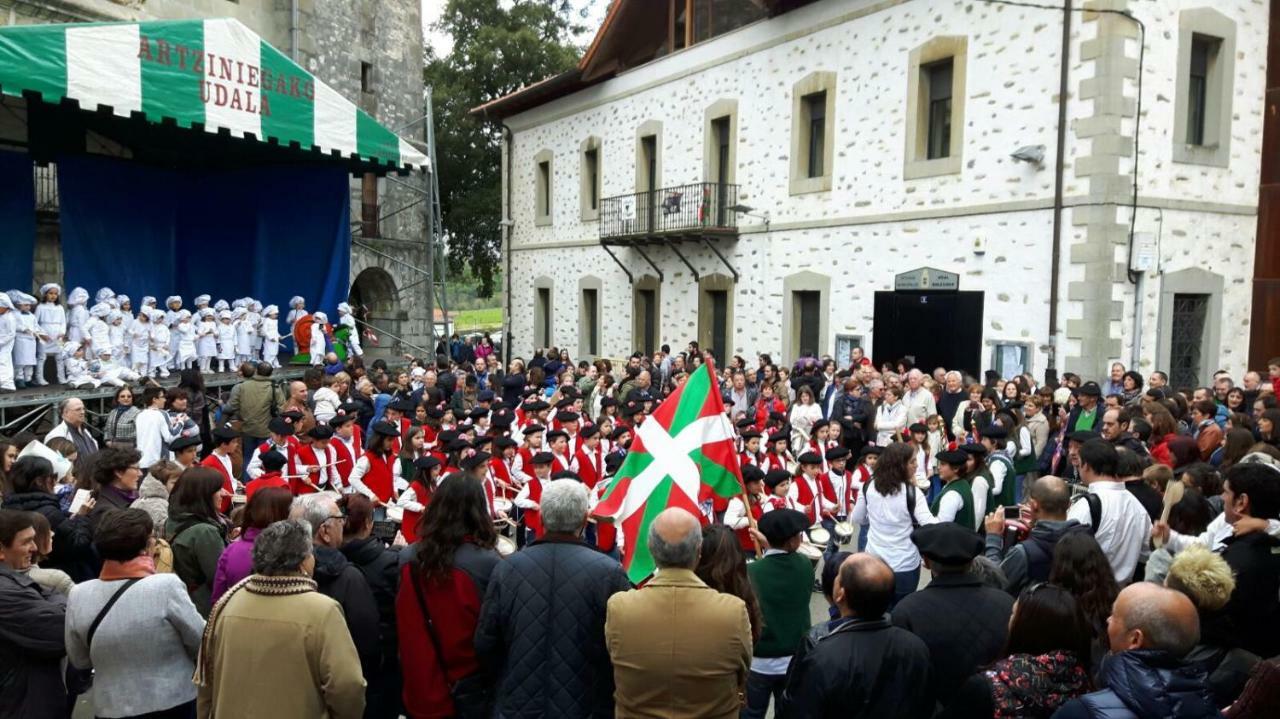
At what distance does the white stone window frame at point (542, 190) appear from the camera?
2758cm

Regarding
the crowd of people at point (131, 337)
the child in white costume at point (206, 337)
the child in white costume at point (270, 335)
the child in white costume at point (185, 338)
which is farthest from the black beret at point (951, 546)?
the child in white costume at point (270, 335)

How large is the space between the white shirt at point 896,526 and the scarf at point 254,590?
13.6 feet

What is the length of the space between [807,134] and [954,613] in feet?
53.1

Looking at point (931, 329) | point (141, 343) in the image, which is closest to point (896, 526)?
point (931, 329)

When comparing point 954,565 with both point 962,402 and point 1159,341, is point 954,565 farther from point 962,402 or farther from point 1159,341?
point 1159,341

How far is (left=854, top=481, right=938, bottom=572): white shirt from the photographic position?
6484 millimetres

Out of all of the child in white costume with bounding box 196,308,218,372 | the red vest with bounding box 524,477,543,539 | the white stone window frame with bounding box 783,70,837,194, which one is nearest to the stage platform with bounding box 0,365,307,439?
the child in white costume with bounding box 196,308,218,372

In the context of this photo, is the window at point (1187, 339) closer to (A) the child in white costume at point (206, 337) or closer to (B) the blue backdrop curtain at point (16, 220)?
(A) the child in white costume at point (206, 337)

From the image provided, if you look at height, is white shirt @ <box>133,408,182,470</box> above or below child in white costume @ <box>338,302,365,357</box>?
below

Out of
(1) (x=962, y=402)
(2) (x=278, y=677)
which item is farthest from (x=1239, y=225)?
(2) (x=278, y=677)

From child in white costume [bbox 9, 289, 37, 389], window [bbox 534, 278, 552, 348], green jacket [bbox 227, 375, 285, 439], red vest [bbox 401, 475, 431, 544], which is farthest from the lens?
window [bbox 534, 278, 552, 348]

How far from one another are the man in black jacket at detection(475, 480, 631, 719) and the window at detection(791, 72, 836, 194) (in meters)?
15.3

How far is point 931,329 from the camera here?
15.8m

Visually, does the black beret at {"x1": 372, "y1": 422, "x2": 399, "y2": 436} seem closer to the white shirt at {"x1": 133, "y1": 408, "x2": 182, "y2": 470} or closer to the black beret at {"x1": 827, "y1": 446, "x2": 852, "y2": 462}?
the white shirt at {"x1": 133, "y1": 408, "x2": 182, "y2": 470}
